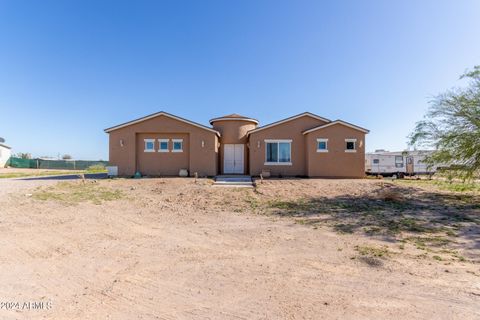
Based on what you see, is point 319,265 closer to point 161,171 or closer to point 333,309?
point 333,309

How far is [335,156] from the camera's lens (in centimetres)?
1944

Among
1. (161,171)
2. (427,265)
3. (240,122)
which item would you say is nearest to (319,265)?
(427,265)

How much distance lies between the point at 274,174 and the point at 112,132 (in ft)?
40.0

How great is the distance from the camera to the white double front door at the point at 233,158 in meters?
21.7

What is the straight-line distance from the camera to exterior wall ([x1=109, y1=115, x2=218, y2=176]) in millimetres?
19531

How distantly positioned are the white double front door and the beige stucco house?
1577 millimetres

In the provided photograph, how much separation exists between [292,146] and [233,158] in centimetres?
484

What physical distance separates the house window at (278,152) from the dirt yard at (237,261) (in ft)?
33.2

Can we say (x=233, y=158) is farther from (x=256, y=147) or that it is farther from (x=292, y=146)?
(x=292, y=146)

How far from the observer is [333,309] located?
3307 mm

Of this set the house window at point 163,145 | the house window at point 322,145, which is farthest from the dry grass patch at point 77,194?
the house window at point 322,145

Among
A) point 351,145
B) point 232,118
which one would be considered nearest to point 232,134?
point 232,118

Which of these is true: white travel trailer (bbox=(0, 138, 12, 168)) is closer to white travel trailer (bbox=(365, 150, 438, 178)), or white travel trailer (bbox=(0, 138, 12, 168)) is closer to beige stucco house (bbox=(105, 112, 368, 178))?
beige stucco house (bbox=(105, 112, 368, 178))

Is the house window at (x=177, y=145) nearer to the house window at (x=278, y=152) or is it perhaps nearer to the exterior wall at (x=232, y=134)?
the exterior wall at (x=232, y=134)
